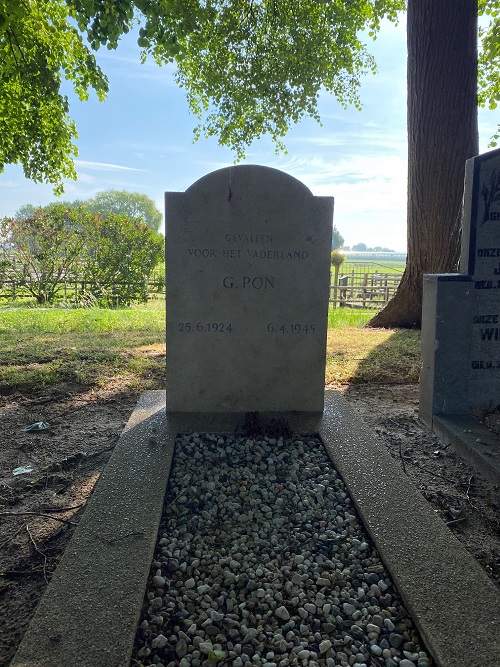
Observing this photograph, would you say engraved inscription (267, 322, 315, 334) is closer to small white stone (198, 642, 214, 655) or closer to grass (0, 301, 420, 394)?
grass (0, 301, 420, 394)

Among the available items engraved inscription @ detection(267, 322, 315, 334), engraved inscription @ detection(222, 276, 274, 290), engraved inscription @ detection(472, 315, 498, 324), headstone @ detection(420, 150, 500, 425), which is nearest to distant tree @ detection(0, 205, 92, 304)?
engraved inscription @ detection(222, 276, 274, 290)

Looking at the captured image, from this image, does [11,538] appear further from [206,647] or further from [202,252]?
[202,252]

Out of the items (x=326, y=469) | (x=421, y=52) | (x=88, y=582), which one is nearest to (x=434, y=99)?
(x=421, y=52)

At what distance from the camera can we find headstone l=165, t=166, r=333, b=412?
361cm

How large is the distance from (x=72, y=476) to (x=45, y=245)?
497 inches

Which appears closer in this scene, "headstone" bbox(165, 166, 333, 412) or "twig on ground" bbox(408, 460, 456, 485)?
"twig on ground" bbox(408, 460, 456, 485)

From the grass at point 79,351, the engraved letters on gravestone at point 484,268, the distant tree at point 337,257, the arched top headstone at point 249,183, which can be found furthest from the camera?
the distant tree at point 337,257

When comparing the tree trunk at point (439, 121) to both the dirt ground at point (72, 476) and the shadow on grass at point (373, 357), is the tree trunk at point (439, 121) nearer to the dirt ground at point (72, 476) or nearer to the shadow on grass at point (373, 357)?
the shadow on grass at point (373, 357)

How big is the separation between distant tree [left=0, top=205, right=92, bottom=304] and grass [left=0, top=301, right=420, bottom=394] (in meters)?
5.41

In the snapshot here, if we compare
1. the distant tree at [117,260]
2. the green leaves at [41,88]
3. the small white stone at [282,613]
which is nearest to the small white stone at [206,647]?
the small white stone at [282,613]

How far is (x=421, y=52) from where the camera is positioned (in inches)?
279

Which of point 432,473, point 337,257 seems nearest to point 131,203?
point 337,257

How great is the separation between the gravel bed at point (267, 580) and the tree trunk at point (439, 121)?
19.4ft

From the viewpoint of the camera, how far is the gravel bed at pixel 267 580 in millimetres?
1631
